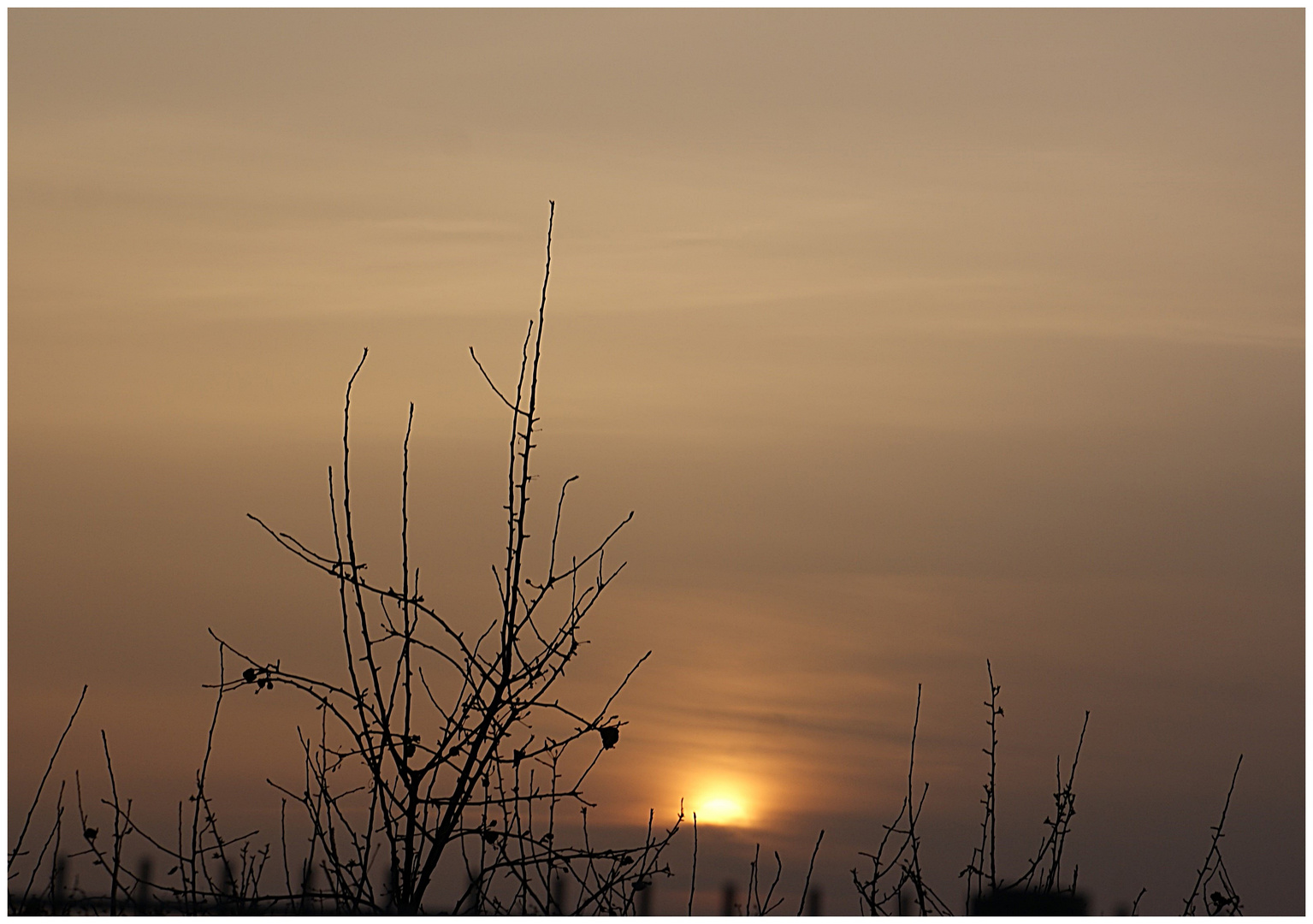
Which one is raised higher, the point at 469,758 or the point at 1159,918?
the point at 469,758

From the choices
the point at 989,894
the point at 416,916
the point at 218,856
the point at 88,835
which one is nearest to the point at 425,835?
the point at 416,916

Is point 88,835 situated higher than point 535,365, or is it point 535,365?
point 535,365

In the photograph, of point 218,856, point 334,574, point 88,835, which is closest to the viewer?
point 334,574

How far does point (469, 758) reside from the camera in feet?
13.4

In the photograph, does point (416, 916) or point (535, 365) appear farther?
point (535, 365)

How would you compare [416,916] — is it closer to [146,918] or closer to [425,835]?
[425,835]

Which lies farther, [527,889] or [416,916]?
[527,889]

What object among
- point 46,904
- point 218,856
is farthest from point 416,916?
point 46,904

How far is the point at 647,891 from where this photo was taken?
5234 mm

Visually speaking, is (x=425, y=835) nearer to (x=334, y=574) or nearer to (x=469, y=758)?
(x=469, y=758)

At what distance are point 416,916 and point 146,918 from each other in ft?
3.15

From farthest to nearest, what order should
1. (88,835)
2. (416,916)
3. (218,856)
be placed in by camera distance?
(88,835) → (218,856) → (416,916)

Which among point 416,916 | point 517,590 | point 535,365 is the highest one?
point 535,365

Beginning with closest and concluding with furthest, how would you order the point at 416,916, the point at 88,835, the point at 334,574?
the point at 416,916 → the point at 334,574 → the point at 88,835
